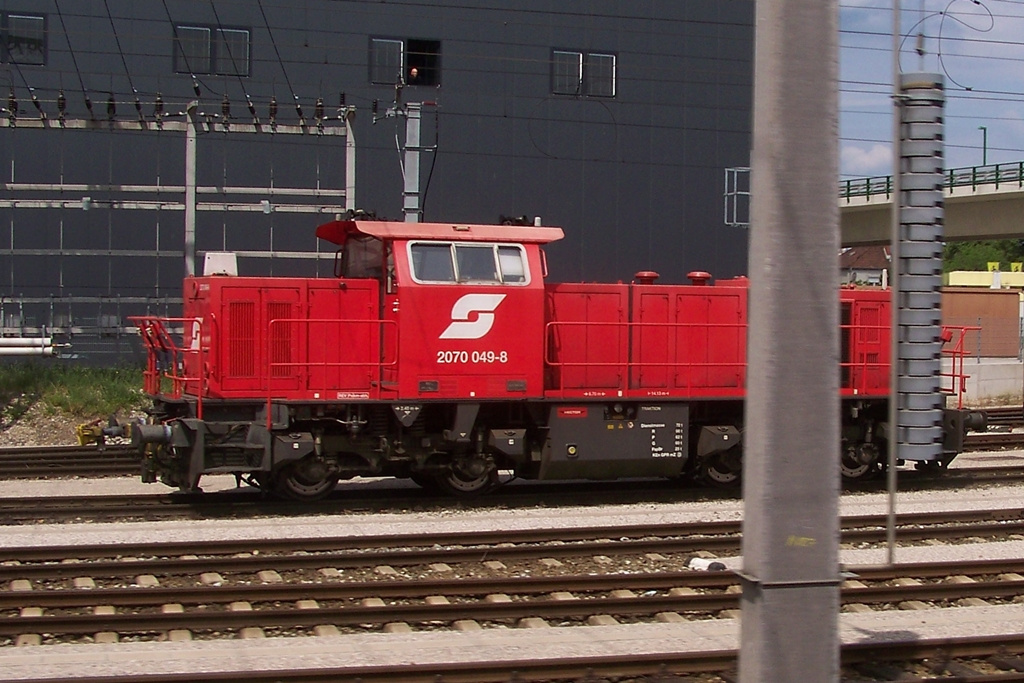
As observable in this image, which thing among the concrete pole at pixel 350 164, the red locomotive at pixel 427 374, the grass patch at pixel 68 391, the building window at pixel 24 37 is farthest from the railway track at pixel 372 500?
the building window at pixel 24 37

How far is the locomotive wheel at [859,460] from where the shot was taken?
1373cm

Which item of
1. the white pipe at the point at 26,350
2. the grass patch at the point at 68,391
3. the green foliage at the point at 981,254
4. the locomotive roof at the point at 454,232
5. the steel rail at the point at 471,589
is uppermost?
the green foliage at the point at 981,254

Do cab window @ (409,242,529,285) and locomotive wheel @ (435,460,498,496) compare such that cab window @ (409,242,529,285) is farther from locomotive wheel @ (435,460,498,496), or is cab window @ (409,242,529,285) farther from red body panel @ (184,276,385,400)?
locomotive wheel @ (435,460,498,496)

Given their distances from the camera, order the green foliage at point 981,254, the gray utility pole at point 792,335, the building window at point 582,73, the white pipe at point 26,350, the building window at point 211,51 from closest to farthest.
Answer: the gray utility pole at point 792,335, the white pipe at point 26,350, the building window at point 211,51, the building window at point 582,73, the green foliage at point 981,254

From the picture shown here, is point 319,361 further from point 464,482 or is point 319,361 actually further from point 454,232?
point 464,482

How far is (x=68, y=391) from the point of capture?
20203 millimetres

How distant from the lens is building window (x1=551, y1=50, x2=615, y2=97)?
27.8 m

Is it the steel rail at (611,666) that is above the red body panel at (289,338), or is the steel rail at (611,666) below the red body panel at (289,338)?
below

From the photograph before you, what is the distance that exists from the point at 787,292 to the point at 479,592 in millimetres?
4628

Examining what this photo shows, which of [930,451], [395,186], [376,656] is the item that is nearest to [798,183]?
[930,451]

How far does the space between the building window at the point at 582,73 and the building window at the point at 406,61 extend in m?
3.18

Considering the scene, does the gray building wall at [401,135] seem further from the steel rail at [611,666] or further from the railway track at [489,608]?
the steel rail at [611,666]

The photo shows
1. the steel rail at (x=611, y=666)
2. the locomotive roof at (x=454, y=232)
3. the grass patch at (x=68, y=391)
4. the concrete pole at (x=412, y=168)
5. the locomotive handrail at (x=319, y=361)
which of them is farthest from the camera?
the grass patch at (x=68, y=391)

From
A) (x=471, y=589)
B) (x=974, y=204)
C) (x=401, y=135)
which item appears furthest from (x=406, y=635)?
(x=974, y=204)
